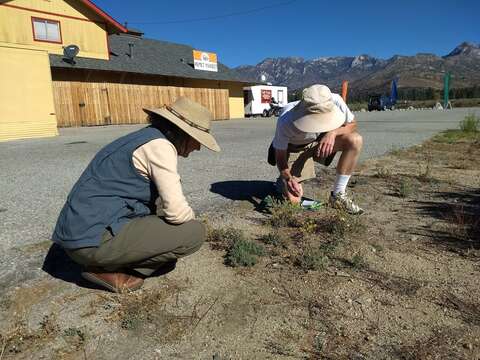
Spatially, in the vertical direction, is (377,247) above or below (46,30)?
below

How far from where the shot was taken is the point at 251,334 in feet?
6.12

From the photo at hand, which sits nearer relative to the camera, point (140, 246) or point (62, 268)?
point (140, 246)

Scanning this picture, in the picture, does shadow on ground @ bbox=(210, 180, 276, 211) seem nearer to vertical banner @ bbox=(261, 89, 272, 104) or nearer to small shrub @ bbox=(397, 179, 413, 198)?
small shrub @ bbox=(397, 179, 413, 198)

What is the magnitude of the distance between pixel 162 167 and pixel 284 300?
1010mm

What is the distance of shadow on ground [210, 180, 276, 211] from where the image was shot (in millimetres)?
4234

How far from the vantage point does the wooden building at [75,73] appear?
11.6 m

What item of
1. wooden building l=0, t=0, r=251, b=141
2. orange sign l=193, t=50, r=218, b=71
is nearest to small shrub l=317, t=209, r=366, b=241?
wooden building l=0, t=0, r=251, b=141

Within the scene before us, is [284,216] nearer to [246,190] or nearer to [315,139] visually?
[315,139]

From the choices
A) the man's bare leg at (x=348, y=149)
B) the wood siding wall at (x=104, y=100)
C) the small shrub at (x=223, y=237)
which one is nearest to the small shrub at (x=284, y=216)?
the small shrub at (x=223, y=237)

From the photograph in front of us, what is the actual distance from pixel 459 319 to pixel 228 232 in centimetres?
168

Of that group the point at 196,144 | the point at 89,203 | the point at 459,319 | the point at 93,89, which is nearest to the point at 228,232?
the point at 196,144

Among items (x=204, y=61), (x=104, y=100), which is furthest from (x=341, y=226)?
(x=204, y=61)

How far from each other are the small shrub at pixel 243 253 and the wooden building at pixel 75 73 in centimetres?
1120

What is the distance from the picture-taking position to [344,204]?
142 inches
